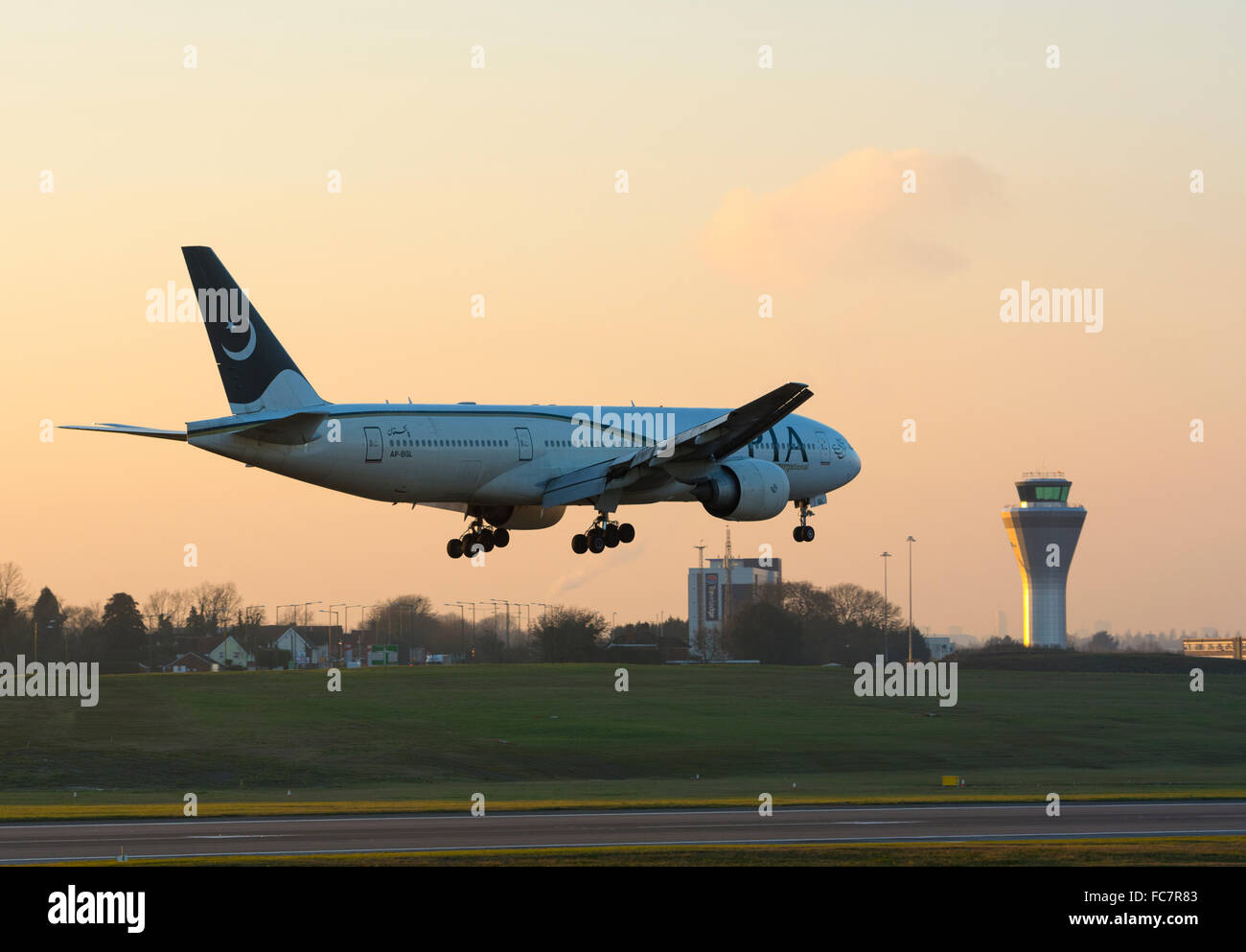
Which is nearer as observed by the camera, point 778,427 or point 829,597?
point 778,427

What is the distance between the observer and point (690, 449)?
52.3 meters

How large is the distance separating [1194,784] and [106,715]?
227 ft

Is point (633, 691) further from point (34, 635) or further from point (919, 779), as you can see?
point (34, 635)

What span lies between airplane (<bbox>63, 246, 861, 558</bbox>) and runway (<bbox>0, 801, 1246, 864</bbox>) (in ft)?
31.0

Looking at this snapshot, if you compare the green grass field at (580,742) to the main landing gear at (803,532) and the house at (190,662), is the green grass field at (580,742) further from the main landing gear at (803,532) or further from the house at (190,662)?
the house at (190,662)

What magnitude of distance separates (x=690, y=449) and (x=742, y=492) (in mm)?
2803

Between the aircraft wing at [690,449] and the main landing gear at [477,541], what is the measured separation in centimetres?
321

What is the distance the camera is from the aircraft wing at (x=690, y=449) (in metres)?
50.2

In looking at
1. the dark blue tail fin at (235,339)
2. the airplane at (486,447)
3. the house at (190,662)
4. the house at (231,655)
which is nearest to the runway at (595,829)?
the airplane at (486,447)

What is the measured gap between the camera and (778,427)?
5916 cm

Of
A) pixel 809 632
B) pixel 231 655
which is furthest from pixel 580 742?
pixel 231 655

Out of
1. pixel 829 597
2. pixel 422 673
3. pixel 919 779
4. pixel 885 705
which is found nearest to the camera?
pixel 919 779

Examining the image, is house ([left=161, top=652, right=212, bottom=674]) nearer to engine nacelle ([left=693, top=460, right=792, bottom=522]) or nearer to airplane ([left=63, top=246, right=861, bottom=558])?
airplane ([left=63, top=246, right=861, bottom=558])
